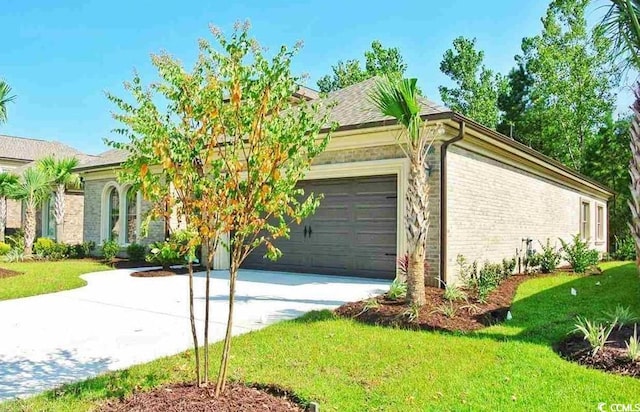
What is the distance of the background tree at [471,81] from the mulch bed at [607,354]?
92.7ft

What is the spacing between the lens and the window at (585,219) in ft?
63.4

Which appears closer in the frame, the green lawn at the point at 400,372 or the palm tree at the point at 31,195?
the green lawn at the point at 400,372

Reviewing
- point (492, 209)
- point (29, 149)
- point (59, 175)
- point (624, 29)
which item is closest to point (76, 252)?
point (59, 175)

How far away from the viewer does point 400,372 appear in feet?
14.1

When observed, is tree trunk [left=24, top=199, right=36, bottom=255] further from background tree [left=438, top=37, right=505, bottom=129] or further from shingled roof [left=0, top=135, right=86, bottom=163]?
background tree [left=438, top=37, right=505, bottom=129]

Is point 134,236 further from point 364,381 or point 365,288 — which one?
point 364,381

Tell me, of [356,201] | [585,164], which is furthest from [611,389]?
[585,164]

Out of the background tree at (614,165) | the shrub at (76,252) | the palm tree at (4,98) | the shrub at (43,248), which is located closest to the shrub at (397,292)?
the palm tree at (4,98)

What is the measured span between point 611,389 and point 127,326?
565 centimetres

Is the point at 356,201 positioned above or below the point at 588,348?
above

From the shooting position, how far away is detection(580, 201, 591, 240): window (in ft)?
63.4

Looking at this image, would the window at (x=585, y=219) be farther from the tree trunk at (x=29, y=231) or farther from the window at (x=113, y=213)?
the tree trunk at (x=29, y=231)

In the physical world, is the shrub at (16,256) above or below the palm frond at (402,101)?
below

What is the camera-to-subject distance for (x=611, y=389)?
378 centimetres
